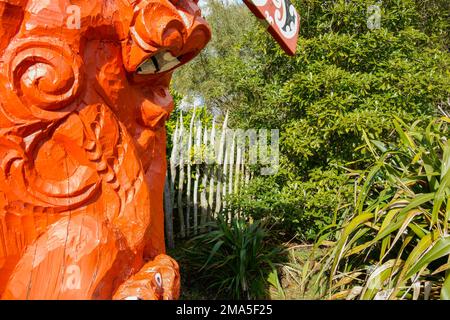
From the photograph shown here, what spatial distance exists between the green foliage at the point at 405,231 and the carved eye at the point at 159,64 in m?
1.65

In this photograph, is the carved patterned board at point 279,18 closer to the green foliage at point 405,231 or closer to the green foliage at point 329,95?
the green foliage at point 405,231

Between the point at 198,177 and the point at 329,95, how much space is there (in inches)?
60.5

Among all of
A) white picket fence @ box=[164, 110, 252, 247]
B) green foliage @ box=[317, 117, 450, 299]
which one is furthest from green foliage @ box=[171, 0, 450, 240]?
A: green foliage @ box=[317, 117, 450, 299]

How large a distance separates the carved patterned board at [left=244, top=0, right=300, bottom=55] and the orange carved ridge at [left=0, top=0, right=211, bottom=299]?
1.85ft

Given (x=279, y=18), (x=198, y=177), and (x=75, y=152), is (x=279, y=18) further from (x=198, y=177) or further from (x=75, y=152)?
(x=198, y=177)

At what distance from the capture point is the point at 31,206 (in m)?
1.48

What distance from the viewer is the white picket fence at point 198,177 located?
4551mm

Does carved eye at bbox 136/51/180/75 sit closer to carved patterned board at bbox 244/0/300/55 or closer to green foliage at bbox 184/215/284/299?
carved patterned board at bbox 244/0/300/55

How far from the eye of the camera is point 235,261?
12.9 feet

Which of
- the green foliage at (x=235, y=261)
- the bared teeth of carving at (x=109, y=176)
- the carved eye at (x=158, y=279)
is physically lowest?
the green foliage at (x=235, y=261)

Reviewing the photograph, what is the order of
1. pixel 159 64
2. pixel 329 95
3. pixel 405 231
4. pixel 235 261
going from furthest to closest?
pixel 329 95 → pixel 235 261 → pixel 405 231 → pixel 159 64

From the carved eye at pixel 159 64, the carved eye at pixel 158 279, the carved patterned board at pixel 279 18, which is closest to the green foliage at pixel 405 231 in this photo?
the carved patterned board at pixel 279 18

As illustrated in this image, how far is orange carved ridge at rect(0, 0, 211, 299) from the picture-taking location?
145 cm

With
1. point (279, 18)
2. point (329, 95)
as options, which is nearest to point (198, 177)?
point (329, 95)
